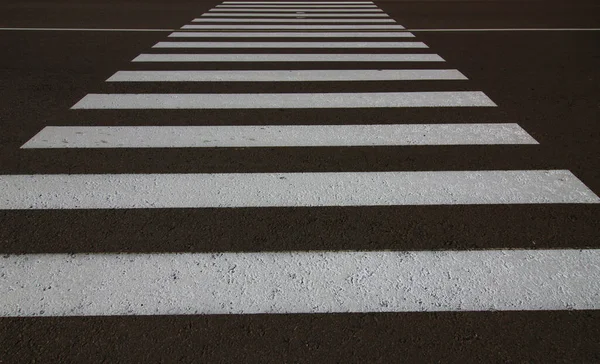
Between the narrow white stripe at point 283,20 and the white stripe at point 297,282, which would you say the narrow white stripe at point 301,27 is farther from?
the white stripe at point 297,282

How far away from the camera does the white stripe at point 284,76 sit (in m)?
6.04

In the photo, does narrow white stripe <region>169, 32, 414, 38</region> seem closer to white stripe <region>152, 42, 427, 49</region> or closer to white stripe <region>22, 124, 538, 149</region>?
white stripe <region>152, 42, 427, 49</region>

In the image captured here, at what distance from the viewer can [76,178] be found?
3.66 metres

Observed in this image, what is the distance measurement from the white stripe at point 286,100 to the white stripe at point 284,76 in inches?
23.2

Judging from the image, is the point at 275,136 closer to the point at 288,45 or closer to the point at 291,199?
the point at 291,199

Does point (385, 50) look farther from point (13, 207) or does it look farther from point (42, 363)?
point (42, 363)

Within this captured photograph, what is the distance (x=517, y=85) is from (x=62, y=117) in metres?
4.54

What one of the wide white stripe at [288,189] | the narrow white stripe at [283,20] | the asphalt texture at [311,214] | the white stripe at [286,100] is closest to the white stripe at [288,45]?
the asphalt texture at [311,214]

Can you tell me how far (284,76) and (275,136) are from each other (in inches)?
75.7

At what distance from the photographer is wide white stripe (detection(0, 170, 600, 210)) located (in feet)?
11.1

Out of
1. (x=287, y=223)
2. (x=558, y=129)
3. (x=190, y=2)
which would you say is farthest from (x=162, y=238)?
(x=190, y=2)

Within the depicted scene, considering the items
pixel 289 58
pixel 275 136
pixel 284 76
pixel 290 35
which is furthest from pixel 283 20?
pixel 275 136

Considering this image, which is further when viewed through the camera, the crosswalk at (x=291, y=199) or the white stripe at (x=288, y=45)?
the white stripe at (x=288, y=45)

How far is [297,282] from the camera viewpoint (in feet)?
8.55
